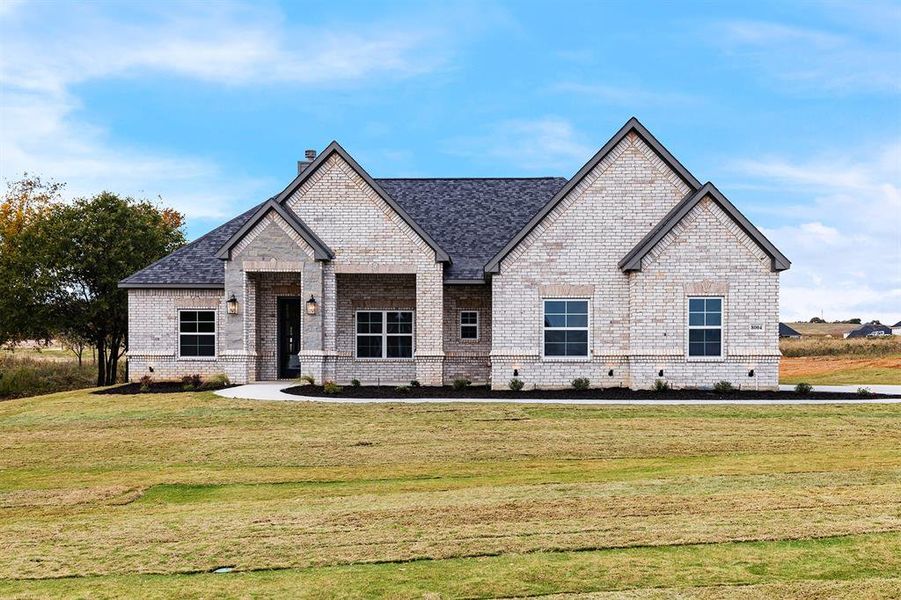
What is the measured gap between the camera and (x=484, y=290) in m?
24.9

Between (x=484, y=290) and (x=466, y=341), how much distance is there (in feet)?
5.47

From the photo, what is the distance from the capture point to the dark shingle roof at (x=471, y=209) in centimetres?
2545

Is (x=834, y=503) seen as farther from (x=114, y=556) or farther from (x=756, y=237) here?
(x=756, y=237)

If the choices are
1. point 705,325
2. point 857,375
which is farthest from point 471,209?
point 857,375

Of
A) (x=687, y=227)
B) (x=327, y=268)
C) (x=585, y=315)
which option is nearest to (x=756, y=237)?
(x=687, y=227)

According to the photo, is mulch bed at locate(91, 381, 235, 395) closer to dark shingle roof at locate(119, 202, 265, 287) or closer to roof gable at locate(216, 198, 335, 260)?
dark shingle roof at locate(119, 202, 265, 287)

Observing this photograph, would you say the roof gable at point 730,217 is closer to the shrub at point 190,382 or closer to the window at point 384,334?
the window at point 384,334

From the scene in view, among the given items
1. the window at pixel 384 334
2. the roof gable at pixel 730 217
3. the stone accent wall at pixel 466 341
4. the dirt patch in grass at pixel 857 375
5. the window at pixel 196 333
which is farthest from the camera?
the dirt patch in grass at pixel 857 375

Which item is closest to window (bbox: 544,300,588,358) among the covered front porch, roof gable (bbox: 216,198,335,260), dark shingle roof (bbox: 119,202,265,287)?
the covered front porch

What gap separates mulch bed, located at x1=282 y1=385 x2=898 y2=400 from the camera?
20.8 meters

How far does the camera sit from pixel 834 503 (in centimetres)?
969

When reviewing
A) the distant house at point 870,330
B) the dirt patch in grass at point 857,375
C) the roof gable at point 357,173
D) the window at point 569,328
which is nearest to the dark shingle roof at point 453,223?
the roof gable at point 357,173

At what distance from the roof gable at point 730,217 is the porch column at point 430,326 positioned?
5.48m

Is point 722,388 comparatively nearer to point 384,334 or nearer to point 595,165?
point 595,165
